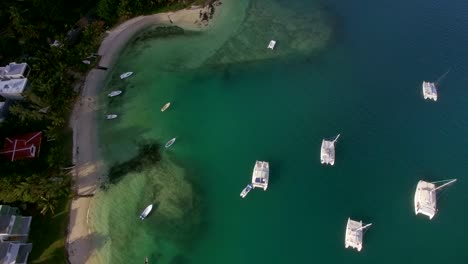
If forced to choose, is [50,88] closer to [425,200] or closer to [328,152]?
[328,152]

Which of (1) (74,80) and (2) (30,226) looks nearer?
A: (2) (30,226)

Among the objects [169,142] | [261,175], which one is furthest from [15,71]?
[261,175]

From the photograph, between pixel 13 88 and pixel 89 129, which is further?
pixel 89 129

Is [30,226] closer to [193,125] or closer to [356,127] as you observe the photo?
[193,125]

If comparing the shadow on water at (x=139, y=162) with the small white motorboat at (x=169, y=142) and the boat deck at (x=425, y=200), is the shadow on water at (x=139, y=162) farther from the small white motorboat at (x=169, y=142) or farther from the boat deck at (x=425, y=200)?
the boat deck at (x=425, y=200)

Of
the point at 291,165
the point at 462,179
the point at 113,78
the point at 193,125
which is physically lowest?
the point at 462,179

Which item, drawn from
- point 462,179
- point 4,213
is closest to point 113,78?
point 4,213

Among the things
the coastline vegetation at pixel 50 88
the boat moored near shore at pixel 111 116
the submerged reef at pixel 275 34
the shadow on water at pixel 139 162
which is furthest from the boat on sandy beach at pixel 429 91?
the boat moored near shore at pixel 111 116

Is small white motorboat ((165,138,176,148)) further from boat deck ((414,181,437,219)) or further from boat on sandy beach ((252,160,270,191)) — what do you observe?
boat deck ((414,181,437,219))
